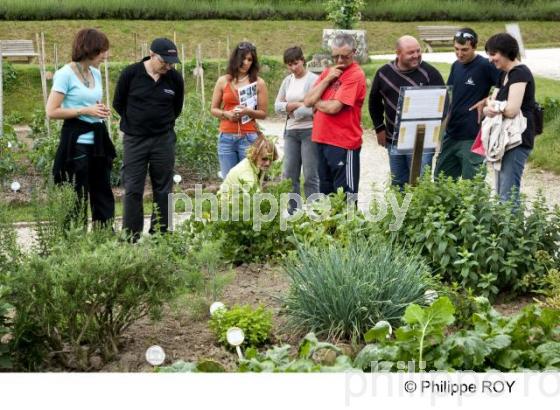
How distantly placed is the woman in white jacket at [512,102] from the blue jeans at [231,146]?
220cm

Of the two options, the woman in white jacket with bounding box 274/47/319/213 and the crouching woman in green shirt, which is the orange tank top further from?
the crouching woman in green shirt

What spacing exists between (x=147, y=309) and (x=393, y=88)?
3.50 m

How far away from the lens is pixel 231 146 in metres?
8.88

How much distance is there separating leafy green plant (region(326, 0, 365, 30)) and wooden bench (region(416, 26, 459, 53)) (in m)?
4.70

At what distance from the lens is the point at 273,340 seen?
5402 millimetres

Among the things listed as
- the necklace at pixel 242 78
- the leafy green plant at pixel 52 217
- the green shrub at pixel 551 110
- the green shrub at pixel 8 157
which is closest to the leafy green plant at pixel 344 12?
the green shrub at pixel 551 110

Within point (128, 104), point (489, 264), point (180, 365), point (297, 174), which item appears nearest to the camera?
point (180, 365)

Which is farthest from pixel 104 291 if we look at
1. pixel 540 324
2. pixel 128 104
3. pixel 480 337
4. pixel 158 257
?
pixel 128 104

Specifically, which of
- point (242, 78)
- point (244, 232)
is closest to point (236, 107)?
point (242, 78)

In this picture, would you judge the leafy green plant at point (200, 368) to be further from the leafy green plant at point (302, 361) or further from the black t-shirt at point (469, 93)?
the black t-shirt at point (469, 93)

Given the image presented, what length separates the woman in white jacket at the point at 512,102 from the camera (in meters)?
7.46

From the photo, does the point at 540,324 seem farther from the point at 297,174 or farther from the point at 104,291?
the point at 297,174

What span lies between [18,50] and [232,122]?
12.9m

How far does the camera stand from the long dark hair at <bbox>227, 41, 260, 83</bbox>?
8672mm
